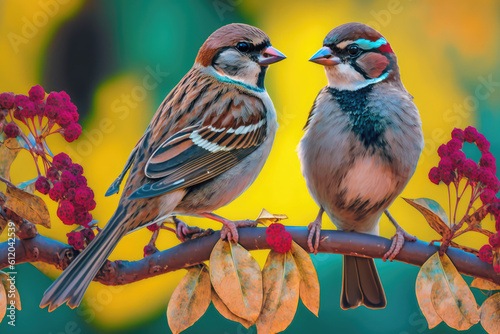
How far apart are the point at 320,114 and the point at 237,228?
30 cm

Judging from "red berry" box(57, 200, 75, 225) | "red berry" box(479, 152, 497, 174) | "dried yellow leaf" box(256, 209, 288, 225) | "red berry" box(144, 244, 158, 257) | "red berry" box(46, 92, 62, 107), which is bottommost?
"red berry" box(479, 152, 497, 174)

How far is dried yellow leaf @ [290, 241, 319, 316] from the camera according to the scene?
3.23 ft

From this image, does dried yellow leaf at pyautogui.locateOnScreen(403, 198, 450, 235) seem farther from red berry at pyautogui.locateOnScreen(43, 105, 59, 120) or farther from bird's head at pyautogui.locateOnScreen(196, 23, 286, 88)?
red berry at pyautogui.locateOnScreen(43, 105, 59, 120)

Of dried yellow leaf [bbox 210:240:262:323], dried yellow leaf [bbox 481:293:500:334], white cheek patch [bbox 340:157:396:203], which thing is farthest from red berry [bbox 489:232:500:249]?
dried yellow leaf [bbox 210:240:262:323]

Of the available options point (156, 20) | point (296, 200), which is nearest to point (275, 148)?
point (296, 200)

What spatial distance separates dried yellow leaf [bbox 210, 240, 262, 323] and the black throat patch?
32cm

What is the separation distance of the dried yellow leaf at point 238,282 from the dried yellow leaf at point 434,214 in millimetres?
259

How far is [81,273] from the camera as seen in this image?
0.88m

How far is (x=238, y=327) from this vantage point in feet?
5.36

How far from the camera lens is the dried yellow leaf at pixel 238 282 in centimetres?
95

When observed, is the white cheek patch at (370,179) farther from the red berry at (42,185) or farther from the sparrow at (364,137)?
the red berry at (42,185)

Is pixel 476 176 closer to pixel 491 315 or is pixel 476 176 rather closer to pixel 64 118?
pixel 491 315

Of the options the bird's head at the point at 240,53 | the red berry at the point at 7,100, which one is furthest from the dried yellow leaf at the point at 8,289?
the bird's head at the point at 240,53

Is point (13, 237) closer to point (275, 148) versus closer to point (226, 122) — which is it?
point (226, 122)
